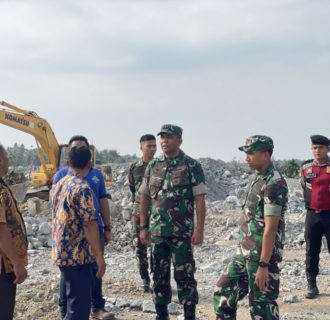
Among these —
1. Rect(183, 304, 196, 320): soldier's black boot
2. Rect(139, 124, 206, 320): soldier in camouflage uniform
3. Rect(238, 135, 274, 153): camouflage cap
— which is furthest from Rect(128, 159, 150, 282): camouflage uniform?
Rect(238, 135, 274, 153): camouflage cap

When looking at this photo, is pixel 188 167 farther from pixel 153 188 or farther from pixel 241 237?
pixel 241 237

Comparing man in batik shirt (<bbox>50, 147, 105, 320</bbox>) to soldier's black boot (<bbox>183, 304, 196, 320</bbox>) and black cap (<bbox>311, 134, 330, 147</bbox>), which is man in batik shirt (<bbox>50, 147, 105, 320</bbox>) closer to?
soldier's black boot (<bbox>183, 304, 196, 320</bbox>)

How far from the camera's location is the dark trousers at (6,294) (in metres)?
3.92

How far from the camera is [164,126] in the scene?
513 cm

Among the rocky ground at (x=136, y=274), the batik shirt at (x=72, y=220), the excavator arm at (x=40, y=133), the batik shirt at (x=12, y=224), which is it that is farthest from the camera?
the excavator arm at (x=40, y=133)

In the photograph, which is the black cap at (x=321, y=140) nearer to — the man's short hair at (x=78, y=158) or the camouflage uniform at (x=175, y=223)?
Answer: the camouflage uniform at (x=175, y=223)

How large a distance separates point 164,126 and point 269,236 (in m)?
1.64

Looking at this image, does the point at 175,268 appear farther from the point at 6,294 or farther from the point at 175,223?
the point at 6,294

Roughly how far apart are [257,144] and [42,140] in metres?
13.6

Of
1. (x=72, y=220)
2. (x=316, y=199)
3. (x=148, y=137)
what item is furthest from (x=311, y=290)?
(x=72, y=220)

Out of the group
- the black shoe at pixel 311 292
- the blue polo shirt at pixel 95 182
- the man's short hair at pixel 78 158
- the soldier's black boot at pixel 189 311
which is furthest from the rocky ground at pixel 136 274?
the man's short hair at pixel 78 158

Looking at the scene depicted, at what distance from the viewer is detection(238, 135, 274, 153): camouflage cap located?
168 inches

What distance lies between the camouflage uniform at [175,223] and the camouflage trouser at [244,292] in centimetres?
69

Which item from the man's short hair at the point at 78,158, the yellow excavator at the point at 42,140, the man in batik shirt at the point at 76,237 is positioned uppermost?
the yellow excavator at the point at 42,140
